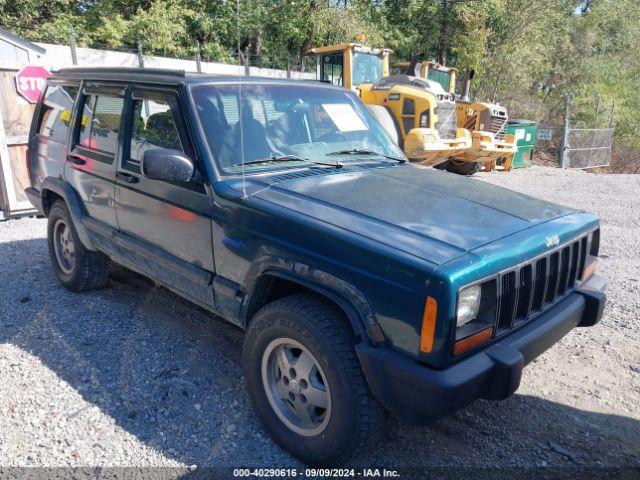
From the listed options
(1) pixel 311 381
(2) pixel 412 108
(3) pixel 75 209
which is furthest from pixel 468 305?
(2) pixel 412 108

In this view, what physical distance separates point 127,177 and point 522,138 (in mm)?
14055

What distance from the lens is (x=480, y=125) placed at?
502 inches

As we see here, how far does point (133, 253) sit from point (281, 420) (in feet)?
5.64

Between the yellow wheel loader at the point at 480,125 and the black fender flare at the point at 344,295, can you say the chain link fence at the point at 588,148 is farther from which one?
the black fender flare at the point at 344,295

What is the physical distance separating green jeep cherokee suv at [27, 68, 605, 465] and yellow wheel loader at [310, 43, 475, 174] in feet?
19.9

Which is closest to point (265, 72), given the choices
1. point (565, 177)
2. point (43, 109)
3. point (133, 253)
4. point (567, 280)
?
point (565, 177)

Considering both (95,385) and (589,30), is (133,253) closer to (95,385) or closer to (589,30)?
(95,385)

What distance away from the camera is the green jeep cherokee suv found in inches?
87.0

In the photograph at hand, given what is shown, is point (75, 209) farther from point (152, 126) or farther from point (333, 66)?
point (333, 66)

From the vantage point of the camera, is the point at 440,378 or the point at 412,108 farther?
the point at 412,108

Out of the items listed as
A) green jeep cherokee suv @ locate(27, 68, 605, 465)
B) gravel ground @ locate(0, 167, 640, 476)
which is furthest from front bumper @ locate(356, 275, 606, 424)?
gravel ground @ locate(0, 167, 640, 476)

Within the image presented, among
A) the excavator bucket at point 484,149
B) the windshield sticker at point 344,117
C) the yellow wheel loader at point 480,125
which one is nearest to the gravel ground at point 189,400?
the windshield sticker at point 344,117

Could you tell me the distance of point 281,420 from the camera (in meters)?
2.75

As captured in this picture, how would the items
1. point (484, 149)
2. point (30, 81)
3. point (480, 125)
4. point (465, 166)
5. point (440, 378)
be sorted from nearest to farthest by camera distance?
point (440, 378), point (30, 81), point (484, 149), point (465, 166), point (480, 125)
